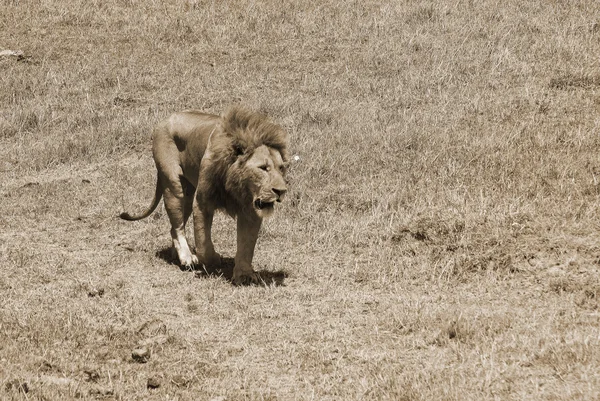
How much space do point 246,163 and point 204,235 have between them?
3.23 feet

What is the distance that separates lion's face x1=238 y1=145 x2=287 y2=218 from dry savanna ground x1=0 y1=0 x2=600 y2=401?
0.76 metres

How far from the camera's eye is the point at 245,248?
7727mm

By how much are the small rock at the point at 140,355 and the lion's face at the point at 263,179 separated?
164 cm

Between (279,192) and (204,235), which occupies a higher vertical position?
(279,192)

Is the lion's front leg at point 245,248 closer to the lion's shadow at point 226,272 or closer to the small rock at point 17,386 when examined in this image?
the lion's shadow at point 226,272

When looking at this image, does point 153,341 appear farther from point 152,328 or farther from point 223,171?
point 223,171

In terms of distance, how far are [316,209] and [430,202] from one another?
54.2 inches

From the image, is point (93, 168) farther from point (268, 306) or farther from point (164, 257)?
point (268, 306)

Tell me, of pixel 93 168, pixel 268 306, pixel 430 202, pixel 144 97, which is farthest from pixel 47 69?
pixel 268 306

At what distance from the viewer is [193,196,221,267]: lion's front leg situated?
26.0 ft

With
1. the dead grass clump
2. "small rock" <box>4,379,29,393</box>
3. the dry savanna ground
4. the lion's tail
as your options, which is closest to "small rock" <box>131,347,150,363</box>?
the dry savanna ground

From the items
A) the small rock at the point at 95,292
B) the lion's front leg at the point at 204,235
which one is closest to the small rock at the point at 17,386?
the small rock at the point at 95,292

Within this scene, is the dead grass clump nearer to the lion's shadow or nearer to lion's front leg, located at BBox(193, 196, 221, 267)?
the lion's shadow

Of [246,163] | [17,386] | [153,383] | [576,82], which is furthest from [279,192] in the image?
[576,82]
